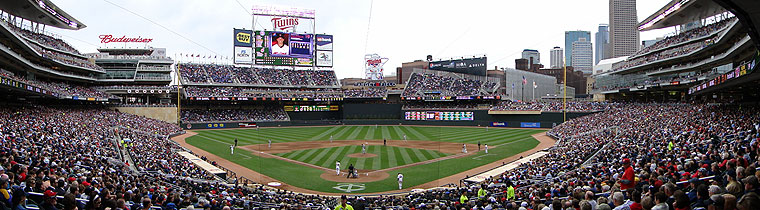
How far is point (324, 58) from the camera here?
74.9 meters

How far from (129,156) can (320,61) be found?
174 feet

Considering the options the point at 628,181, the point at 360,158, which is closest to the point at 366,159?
the point at 360,158

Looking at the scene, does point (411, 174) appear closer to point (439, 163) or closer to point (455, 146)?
point (439, 163)

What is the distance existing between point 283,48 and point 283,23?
423 cm

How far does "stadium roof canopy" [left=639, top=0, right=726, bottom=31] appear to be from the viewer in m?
37.5

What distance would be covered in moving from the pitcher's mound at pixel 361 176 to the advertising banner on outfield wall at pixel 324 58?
50999 mm

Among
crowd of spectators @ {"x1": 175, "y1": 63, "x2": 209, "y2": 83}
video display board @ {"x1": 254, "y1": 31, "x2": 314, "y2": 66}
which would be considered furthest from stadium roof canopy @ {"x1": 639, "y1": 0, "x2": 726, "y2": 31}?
crowd of spectators @ {"x1": 175, "y1": 63, "x2": 209, "y2": 83}

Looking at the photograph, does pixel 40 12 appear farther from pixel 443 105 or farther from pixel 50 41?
pixel 443 105

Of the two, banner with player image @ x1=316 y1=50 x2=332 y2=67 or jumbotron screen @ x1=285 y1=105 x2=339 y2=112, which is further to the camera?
banner with player image @ x1=316 y1=50 x2=332 y2=67

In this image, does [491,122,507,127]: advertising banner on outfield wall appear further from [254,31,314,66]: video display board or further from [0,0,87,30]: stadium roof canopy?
[0,0,87,30]: stadium roof canopy

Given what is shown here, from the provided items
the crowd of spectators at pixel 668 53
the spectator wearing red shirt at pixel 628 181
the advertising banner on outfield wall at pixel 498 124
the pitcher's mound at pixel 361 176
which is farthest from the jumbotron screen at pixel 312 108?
the spectator wearing red shirt at pixel 628 181

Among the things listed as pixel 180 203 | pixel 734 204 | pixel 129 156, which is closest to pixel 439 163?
pixel 129 156

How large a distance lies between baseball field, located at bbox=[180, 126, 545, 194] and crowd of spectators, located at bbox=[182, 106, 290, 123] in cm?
1865

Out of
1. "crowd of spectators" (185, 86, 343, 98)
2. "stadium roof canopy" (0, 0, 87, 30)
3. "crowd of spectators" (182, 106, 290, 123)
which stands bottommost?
"crowd of spectators" (182, 106, 290, 123)
